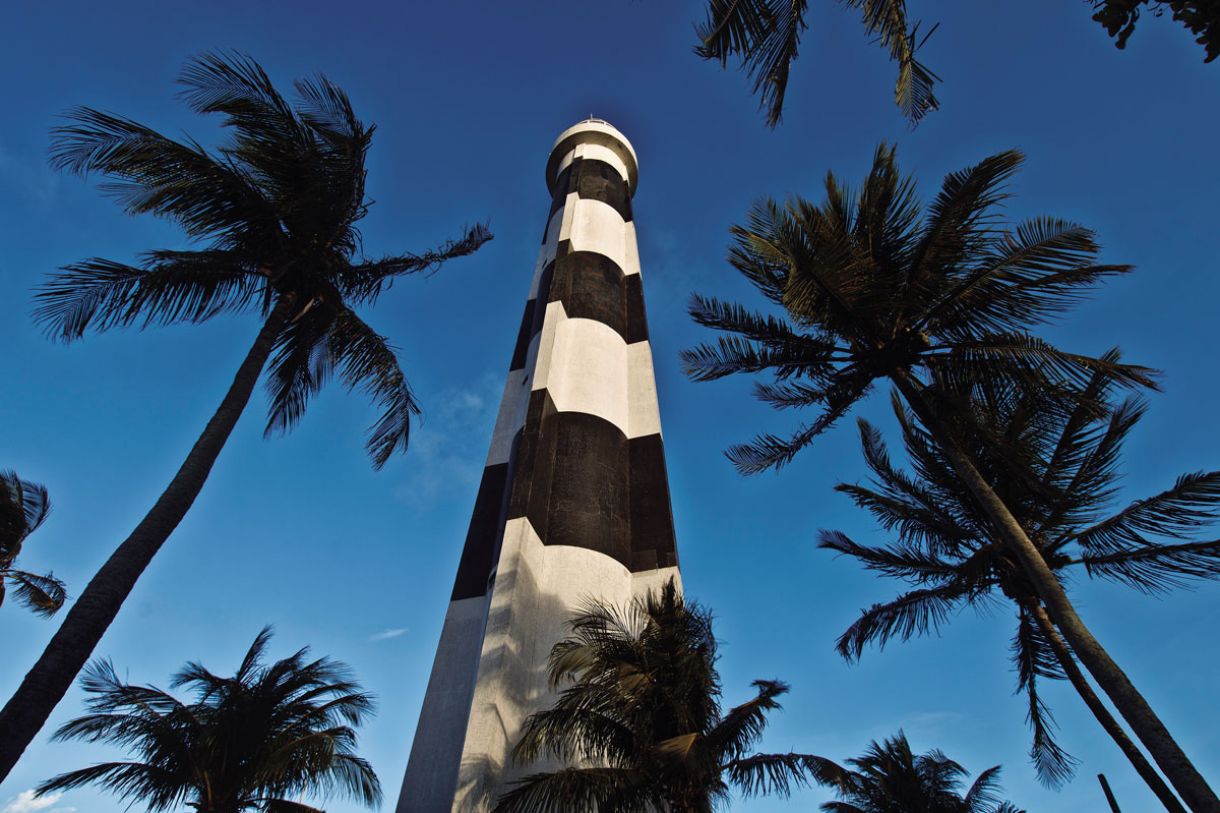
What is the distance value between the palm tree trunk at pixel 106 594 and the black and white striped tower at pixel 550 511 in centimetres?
533

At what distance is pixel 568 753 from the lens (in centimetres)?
912

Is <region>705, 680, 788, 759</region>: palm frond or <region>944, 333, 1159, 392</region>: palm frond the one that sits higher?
<region>944, 333, 1159, 392</region>: palm frond

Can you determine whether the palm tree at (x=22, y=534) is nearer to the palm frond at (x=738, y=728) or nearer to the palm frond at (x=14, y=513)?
the palm frond at (x=14, y=513)

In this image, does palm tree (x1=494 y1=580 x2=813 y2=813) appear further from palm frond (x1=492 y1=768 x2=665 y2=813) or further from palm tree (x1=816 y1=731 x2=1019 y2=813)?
palm tree (x1=816 y1=731 x2=1019 y2=813)

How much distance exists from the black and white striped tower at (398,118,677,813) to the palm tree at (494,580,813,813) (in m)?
2.17

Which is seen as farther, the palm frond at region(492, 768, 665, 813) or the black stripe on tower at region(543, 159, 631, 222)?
the black stripe on tower at region(543, 159, 631, 222)

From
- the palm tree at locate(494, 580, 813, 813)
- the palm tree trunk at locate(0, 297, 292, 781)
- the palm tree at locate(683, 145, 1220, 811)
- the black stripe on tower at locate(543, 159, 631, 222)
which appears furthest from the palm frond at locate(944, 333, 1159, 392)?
the black stripe on tower at locate(543, 159, 631, 222)

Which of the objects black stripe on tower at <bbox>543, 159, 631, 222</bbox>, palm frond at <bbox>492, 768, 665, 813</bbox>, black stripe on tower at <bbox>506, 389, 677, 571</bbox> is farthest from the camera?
black stripe on tower at <bbox>543, 159, 631, 222</bbox>

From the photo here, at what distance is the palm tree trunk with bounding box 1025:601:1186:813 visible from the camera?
1026cm

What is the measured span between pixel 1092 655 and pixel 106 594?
10.2 meters

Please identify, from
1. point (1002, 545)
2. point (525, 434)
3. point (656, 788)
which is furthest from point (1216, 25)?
point (525, 434)

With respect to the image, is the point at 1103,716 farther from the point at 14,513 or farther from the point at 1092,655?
the point at 14,513

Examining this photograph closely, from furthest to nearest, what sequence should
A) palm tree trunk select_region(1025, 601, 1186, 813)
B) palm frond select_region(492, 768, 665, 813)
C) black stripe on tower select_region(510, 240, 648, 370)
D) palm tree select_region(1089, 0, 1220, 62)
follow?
1. black stripe on tower select_region(510, 240, 648, 370)
2. palm tree trunk select_region(1025, 601, 1186, 813)
3. palm frond select_region(492, 768, 665, 813)
4. palm tree select_region(1089, 0, 1220, 62)

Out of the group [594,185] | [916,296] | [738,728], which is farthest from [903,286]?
[594,185]
